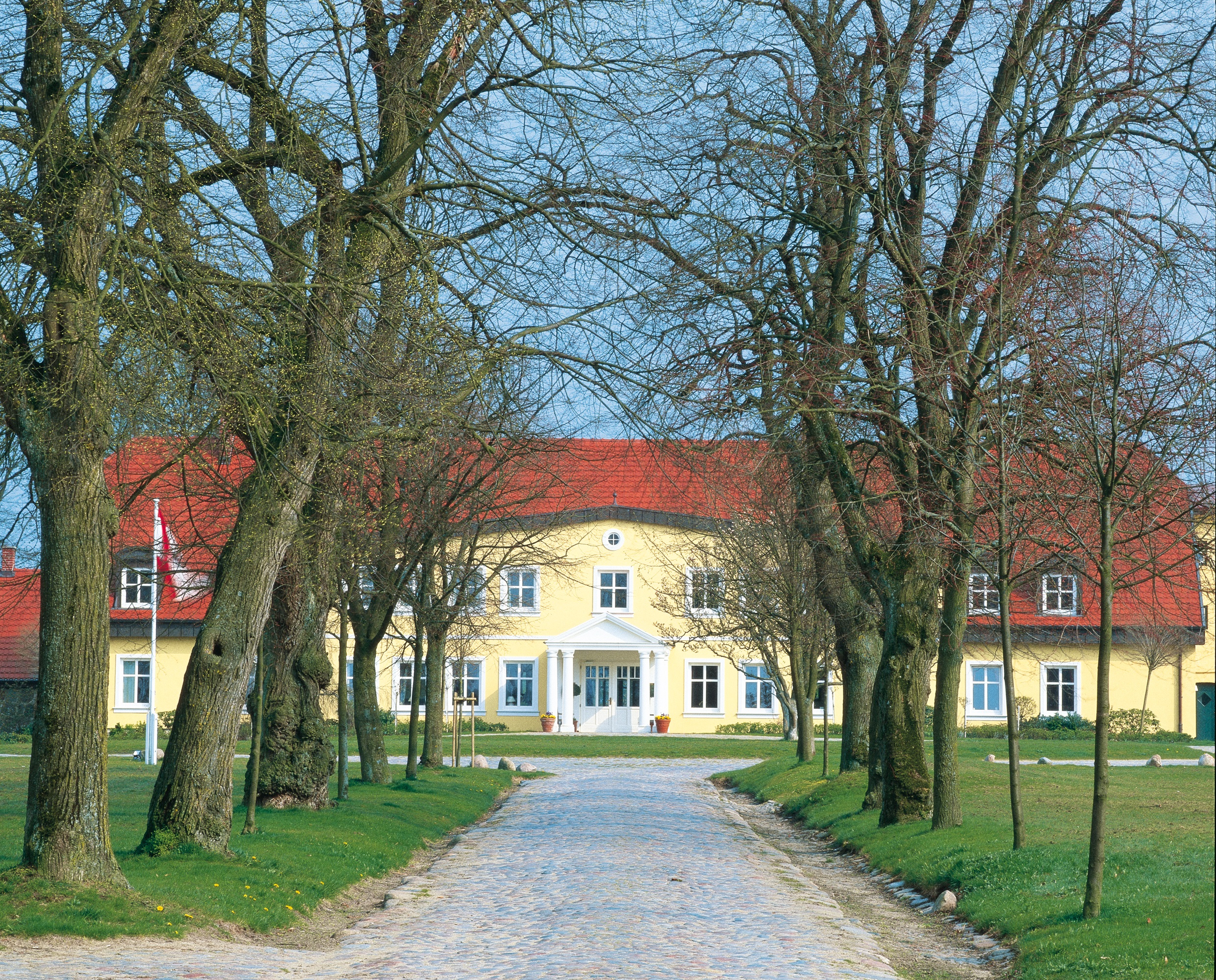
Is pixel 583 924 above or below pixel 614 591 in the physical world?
below

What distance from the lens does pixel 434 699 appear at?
28750mm

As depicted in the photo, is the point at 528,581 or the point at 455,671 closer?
the point at 455,671

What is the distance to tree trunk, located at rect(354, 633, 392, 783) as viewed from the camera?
2262 cm

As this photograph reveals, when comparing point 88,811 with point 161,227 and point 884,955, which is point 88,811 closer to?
point 161,227

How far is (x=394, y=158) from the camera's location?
1307 cm

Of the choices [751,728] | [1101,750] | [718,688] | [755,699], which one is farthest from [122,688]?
[1101,750]

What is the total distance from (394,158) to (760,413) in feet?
17.5

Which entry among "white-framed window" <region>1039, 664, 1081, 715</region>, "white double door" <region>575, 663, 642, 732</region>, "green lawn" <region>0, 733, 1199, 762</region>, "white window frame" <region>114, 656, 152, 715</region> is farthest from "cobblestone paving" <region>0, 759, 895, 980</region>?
"white-framed window" <region>1039, 664, 1081, 715</region>

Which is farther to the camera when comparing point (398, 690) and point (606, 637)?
point (398, 690)

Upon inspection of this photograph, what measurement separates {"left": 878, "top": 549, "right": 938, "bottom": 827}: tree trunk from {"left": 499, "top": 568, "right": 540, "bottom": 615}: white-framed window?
3230 centimetres

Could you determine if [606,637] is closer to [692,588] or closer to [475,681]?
[475,681]

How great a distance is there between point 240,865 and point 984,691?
40.0 metres

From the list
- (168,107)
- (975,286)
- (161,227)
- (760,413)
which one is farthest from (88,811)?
(975,286)

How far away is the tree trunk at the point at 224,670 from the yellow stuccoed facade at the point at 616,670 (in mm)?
33102
